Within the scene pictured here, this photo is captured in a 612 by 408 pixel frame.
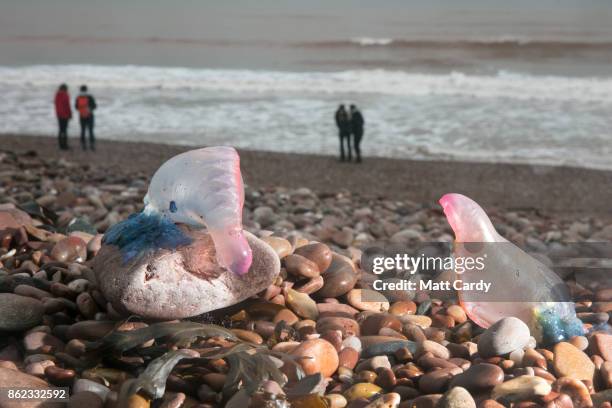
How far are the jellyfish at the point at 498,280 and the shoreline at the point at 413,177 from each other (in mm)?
5293

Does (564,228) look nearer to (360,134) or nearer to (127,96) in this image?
(360,134)

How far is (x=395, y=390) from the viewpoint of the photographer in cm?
212

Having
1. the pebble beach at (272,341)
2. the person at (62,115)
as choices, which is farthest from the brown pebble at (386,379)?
the person at (62,115)

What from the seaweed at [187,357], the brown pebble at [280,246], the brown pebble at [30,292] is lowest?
the seaweed at [187,357]

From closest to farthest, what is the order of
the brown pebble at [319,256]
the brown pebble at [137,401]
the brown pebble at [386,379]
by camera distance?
the brown pebble at [137,401] < the brown pebble at [386,379] < the brown pebble at [319,256]

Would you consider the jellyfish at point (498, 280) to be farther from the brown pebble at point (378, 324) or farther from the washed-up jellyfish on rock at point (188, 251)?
the washed-up jellyfish on rock at point (188, 251)

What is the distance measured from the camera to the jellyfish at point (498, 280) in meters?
2.52

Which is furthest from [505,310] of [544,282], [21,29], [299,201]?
[21,29]

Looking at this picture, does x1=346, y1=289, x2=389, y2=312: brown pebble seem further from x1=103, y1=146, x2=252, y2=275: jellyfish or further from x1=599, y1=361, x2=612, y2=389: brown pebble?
x1=599, y1=361, x2=612, y2=389: brown pebble

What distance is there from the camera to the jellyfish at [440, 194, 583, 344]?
2.52 meters

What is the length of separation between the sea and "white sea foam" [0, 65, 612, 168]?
47 mm

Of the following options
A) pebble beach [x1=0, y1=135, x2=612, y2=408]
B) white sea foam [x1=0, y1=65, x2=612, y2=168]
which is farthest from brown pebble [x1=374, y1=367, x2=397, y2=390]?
white sea foam [x1=0, y1=65, x2=612, y2=168]

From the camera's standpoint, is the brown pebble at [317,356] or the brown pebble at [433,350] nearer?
the brown pebble at [317,356]

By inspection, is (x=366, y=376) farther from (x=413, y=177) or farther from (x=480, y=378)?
(x=413, y=177)
